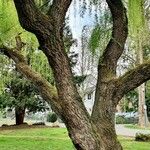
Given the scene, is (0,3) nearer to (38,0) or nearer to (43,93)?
(38,0)

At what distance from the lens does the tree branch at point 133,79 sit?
4672 millimetres

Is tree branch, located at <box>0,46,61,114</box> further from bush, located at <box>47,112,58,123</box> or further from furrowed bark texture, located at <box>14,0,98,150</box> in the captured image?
bush, located at <box>47,112,58,123</box>

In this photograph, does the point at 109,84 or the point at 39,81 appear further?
the point at 39,81

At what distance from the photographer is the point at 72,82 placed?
4.61 meters

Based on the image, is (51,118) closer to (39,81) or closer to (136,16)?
(39,81)

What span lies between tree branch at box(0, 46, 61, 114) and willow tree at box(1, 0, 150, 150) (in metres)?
0.01

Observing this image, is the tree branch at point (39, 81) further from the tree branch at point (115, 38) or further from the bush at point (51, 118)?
the bush at point (51, 118)

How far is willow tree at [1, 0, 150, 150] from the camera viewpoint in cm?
441

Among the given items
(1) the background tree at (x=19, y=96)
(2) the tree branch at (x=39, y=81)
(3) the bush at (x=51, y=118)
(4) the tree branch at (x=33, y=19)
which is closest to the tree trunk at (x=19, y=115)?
(1) the background tree at (x=19, y=96)

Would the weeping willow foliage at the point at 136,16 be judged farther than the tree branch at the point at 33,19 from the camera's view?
No

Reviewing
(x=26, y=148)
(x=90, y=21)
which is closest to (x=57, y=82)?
(x=90, y=21)

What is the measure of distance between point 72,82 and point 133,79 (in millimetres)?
608

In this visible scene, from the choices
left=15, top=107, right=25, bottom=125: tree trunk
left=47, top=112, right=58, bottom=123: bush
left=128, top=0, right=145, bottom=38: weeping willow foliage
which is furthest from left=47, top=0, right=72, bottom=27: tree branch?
left=47, top=112, right=58, bottom=123: bush

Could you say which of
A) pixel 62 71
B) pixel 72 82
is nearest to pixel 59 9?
pixel 62 71
